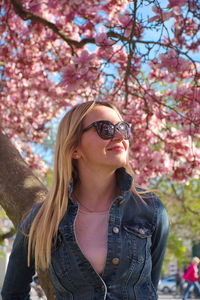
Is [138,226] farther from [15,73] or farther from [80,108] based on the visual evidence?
[15,73]

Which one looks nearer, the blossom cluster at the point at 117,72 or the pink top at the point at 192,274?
the blossom cluster at the point at 117,72

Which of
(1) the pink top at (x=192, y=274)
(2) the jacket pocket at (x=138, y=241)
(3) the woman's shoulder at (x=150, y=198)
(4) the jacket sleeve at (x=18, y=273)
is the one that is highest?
(1) the pink top at (x=192, y=274)

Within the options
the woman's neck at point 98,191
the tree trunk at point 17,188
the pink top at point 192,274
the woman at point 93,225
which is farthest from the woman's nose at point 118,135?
the pink top at point 192,274

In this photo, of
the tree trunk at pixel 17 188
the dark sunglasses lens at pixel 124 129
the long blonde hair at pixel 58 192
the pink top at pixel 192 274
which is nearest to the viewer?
the long blonde hair at pixel 58 192

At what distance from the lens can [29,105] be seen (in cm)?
866

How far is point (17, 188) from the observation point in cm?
298

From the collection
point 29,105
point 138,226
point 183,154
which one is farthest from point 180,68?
point 29,105

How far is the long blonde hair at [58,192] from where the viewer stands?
1995 millimetres

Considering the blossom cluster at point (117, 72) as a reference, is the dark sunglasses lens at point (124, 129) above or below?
below

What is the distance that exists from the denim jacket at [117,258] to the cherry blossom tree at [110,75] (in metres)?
0.72

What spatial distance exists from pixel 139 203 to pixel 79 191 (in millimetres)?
305

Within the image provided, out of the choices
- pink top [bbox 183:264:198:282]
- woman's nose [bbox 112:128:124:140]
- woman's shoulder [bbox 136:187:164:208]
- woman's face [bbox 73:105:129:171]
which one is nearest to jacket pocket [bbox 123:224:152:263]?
woman's shoulder [bbox 136:187:164:208]

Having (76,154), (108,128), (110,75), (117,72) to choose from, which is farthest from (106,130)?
(117,72)

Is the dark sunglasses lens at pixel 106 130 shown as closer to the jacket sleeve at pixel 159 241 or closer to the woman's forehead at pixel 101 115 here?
the woman's forehead at pixel 101 115
